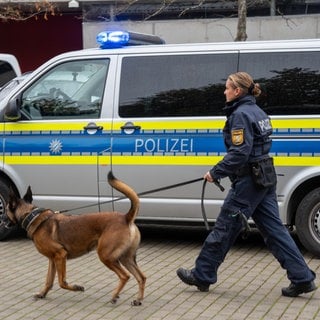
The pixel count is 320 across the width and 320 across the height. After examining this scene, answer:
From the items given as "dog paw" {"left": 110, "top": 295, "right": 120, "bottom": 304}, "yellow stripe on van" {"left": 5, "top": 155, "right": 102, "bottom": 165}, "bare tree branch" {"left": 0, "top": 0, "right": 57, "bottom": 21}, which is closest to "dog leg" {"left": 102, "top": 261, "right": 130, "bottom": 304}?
"dog paw" {"left": 110, "top": 295, "right": 120, "bottom": 304}

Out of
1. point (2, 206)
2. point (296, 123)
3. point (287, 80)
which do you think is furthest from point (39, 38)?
point (296, 123)

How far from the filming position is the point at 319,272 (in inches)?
252

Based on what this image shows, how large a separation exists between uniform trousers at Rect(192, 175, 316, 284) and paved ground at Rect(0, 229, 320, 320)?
227mm

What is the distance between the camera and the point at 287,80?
693 centimetres

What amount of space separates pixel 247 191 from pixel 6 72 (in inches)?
334

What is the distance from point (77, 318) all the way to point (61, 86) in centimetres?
322

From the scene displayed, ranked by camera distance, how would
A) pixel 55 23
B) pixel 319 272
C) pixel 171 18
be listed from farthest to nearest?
pixel 55 23 → pixel 171 18 → pixel 319 272

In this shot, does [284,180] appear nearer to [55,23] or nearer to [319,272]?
[319,272]

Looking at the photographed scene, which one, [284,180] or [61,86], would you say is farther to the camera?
[61,86]

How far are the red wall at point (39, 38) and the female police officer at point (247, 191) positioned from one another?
16696 mm

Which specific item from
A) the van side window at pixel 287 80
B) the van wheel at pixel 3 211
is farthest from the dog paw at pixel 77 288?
the van side window at pixel 287 80

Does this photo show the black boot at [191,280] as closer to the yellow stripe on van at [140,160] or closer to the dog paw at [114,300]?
the dog paw at [114,300]

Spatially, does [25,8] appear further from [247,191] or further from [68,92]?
[247,191]

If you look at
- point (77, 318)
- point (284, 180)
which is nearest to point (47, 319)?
point (77, 318)
